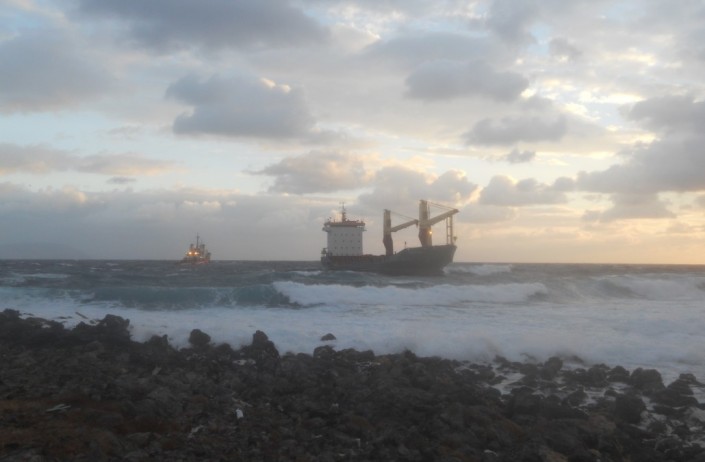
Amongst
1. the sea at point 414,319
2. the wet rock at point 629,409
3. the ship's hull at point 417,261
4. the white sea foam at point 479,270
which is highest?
the ship's hull at point 417,261

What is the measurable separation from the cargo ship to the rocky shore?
133 feet

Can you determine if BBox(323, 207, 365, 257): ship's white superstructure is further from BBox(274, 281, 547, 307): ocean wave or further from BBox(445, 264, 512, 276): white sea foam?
BBox(274, 281, 547, 307): ocean wave

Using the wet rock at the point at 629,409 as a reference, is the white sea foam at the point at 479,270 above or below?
above

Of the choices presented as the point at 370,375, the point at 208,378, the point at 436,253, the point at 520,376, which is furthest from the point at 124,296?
the point at 436,253

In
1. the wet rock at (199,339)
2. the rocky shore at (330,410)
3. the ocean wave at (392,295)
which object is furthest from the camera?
the ocean wave at (392,295)

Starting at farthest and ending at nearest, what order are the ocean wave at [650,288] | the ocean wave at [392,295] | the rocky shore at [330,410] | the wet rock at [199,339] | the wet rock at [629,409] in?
the ocean wave at [650,288], the ocean wave at [392,295], the wet rock at [199,339], the wet rock at [629,409], the rocky shore at [330,410]

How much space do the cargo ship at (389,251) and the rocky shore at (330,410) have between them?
133 feet

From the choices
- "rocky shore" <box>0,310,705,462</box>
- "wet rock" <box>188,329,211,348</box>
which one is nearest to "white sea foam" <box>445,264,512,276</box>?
"wet rock" <box>188,329,211,348</box>

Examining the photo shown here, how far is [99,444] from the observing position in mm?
7133

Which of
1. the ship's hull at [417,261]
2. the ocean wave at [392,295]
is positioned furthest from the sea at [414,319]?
the ship's hull at [417,261]

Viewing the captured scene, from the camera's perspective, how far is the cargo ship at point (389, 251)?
54.1m

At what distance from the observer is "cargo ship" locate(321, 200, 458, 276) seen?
54.1m

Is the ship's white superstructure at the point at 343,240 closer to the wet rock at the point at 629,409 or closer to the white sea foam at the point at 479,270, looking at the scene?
the white sea foam at the point at 479,270

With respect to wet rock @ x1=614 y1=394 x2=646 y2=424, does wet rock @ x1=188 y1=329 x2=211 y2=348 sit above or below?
above
